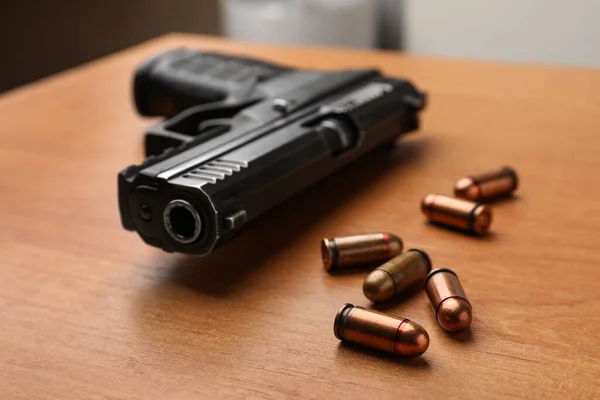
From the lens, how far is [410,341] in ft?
2.43

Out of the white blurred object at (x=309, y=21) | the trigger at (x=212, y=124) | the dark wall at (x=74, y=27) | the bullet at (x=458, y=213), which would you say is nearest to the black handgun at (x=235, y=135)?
the trigger at (x=212, y=124)

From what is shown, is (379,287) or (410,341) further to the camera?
(379,287)

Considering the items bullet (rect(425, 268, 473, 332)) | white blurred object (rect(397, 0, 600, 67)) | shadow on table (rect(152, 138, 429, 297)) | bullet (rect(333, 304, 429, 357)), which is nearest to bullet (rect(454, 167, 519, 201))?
shadow on table (rect(152, 138, 429, 297))

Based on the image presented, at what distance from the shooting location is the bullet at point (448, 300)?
788 millimetres

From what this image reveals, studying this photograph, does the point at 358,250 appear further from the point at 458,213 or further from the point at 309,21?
the point at 309,21

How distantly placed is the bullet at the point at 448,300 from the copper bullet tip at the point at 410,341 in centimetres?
5

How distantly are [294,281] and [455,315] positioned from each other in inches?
8.3

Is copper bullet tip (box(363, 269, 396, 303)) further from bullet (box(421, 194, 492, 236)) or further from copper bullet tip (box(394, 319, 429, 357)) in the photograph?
bullet (box(421, 194, 492, 236))

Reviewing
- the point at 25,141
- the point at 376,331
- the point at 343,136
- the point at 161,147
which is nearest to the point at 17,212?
the point at 161,147

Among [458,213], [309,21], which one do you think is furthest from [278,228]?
[309,21]

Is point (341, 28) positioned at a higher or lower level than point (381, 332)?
lower

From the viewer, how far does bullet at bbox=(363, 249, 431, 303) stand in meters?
0.84

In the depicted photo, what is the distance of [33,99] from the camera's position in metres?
1.64

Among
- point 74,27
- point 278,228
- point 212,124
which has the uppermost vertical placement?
point 212,124
